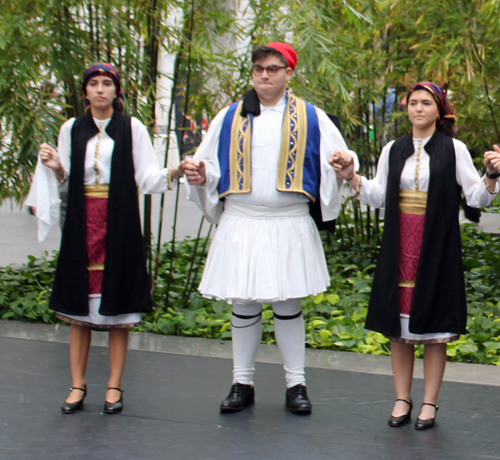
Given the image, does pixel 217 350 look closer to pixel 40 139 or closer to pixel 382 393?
pixel 382 393

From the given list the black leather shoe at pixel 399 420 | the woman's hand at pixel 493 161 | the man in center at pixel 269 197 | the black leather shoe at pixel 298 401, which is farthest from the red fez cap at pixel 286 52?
the black leather shoe at pixel 399 420

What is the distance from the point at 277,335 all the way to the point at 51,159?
1.38 m

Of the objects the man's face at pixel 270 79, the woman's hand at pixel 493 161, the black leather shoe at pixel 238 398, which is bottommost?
the black leather shoe at pixel 238 398

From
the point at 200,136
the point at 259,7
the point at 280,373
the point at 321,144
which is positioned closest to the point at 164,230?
the point at 200,136

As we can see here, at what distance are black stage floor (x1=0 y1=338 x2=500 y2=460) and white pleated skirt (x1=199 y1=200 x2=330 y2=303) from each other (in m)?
0.61

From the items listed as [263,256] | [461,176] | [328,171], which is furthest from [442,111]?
[263,256]

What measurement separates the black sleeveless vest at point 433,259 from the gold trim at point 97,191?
132 centimetres

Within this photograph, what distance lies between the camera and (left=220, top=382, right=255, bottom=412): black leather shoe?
3.64 meters

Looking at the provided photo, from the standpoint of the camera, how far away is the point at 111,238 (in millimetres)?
3555

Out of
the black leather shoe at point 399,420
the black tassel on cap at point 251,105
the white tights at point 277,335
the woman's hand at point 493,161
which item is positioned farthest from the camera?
the white tights at point 277,335

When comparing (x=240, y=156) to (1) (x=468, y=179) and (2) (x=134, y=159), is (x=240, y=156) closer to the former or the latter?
(2) (x=134, y=159)

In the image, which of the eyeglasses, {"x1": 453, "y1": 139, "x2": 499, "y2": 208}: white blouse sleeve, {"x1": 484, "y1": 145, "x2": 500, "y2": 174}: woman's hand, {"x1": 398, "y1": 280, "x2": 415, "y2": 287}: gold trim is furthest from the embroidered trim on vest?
{"x1": 484, "y1": 145, "x2": 500, "y2": 174}: woman's hand

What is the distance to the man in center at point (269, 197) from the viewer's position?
11.5ft

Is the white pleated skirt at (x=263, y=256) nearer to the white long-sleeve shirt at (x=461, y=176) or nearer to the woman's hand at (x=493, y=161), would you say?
the white long-sleeve shirt at (x=461, y=176)
